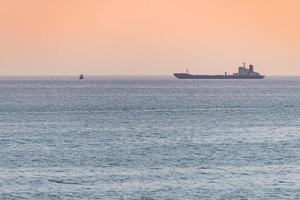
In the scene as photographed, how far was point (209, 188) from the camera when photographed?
55938 mm

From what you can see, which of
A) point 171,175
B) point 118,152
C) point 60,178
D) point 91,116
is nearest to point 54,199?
point 60,178

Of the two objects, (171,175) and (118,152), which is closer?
(171,175)

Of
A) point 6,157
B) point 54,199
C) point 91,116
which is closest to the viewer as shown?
point 54,199

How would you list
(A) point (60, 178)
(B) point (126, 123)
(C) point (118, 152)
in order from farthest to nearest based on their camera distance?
(B) point (126, 123) < (C) point (118, 152) < (A) point (60, 178)

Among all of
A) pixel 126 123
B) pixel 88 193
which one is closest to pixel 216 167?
pixel 88 193

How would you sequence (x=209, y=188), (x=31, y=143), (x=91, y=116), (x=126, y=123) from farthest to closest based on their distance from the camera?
1. (x=91, y=116)
2. (x=126, y=123)
3. (x=31, y=143)
4. (x=209, y=188)

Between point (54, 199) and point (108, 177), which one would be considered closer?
point (54, 199)

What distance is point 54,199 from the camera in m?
52.1

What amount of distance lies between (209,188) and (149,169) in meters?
9.26

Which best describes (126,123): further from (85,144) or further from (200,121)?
(85,144)

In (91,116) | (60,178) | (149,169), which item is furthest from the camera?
(91,116)

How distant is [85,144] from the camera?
276 ft

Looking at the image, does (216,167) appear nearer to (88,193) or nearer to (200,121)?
(88,193)

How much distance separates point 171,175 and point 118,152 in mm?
15409
